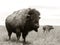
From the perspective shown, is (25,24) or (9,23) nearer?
(25,24)

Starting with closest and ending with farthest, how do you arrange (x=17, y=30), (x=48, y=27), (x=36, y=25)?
(x=36, y=25) → (x=17, y=30) → (x=48, y=27)

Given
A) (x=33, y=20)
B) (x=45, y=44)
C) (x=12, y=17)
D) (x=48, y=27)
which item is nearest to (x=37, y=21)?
(x=33, y=20)

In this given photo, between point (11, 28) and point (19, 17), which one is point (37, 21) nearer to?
point (19, 17)

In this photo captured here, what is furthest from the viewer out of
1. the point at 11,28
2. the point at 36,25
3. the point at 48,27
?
the point at 48,27

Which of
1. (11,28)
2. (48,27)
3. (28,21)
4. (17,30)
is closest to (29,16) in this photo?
(28,21)

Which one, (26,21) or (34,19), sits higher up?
(34,19)

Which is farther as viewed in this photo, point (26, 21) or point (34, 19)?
point (26, 21)

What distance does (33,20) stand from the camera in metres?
16.6

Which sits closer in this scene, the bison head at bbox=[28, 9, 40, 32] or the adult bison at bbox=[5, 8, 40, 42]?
the bison head at bbox=[28, 9, 40, 32]

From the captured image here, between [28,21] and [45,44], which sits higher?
[28,21]

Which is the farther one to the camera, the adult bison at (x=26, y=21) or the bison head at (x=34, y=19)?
the adult bison at (x=26, y=21)

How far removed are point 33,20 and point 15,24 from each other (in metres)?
2.19

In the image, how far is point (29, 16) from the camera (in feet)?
55.0

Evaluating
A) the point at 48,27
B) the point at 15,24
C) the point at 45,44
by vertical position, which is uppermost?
the point at 15,24
